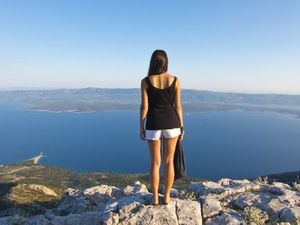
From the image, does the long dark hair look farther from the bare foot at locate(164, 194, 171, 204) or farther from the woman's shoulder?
the bare foot at locate(164, 194, 171, 204)

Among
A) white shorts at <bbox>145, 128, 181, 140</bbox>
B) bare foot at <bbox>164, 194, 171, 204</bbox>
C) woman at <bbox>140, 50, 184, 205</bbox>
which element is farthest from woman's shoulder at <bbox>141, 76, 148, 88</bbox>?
bare foot at <bbox>164, 194, 171, 204</bbox>

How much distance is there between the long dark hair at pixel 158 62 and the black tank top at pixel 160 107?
0.33 meters

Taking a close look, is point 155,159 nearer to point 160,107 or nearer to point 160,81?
point 160,107

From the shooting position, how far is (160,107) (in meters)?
→ 9.38

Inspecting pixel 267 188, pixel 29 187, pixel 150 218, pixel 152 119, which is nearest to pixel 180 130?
pixel 152 119

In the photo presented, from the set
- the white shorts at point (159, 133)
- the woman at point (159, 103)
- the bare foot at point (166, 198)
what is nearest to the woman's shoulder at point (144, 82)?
the woman at point (159, 103)

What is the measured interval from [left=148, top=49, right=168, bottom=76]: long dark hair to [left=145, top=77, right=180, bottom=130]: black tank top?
0.33 meters

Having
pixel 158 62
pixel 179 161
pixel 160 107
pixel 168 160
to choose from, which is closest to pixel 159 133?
pixel 160 107

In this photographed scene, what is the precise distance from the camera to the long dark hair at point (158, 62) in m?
9.32

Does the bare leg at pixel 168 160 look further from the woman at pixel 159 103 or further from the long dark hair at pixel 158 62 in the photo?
the long dark hair at pixel 158 62

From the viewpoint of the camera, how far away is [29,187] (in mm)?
55875

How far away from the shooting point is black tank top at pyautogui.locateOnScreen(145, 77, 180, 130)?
30.6 ft

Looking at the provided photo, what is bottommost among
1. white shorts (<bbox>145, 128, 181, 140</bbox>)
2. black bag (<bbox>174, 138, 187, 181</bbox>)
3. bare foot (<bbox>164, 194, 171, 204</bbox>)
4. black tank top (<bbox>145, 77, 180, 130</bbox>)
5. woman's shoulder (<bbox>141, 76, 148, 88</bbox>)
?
bare foot (<bbox>164, 194, 171, 204</bbox>)

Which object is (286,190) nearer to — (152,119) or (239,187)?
(239,187)
